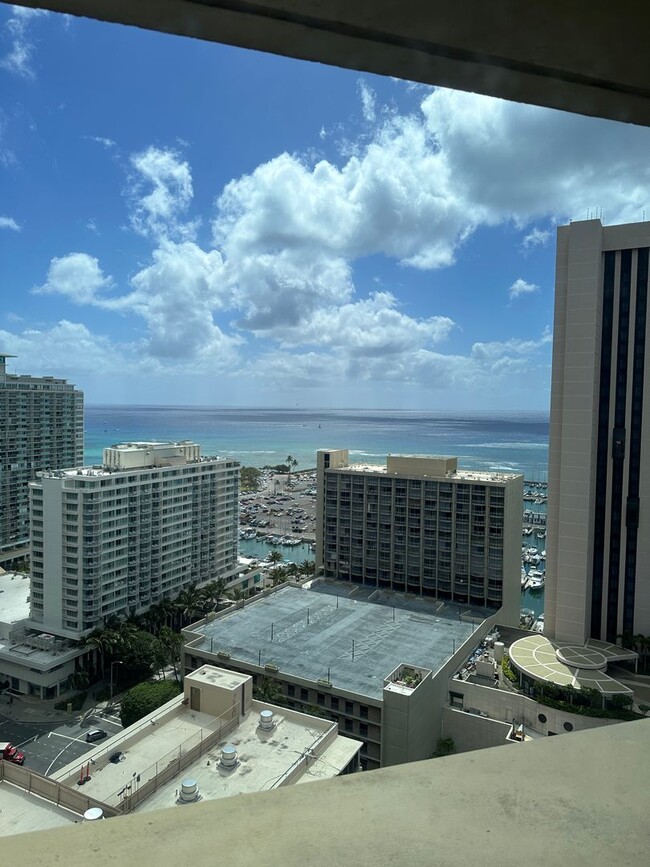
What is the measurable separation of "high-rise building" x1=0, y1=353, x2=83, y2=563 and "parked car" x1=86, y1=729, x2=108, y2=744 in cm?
897

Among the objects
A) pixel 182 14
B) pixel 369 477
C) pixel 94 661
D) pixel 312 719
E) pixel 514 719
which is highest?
pixel 182 14

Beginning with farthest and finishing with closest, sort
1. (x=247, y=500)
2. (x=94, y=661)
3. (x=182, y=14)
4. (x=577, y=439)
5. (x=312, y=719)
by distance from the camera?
(x=247, y=500), (x=94, y=661), (x=577, y=439), (x=312, y=719), (x=182, y=14)

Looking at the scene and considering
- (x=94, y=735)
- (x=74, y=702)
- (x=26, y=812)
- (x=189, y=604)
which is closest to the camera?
(x=26, y=812)

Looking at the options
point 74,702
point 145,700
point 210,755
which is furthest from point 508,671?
point 74,702

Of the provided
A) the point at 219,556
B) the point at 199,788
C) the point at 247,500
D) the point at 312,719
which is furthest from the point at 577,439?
the point at 247,500

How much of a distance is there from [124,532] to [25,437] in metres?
7.32

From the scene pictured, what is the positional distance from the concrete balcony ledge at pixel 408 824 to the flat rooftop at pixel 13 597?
12.4 meters

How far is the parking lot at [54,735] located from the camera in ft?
24.3

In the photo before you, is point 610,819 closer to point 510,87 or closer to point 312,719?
point 510,87

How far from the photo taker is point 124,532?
10914 millimetres

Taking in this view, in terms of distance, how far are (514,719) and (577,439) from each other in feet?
13.9

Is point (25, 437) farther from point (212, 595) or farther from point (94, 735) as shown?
point (94, 735)

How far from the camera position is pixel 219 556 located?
44.5 ft

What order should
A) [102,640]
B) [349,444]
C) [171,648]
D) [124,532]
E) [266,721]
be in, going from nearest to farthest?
[266,721] → [102,640] → [171,648] → [124,532] → [349,444]
